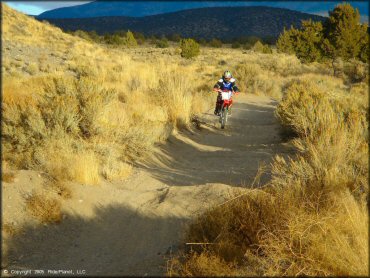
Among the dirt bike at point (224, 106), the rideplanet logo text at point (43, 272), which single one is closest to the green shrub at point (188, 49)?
the dirt bike at point (224, 106)

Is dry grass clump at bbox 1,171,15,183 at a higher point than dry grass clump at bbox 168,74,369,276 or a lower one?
lower

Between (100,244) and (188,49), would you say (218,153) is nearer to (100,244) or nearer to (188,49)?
(100,244)

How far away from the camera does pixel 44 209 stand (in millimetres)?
5254

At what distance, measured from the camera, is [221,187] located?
5.89 meters

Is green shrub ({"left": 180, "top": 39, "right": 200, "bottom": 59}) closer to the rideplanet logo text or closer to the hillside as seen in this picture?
the hillside

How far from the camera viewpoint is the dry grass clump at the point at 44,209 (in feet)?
17.0

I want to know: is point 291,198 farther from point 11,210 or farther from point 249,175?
point 11,210

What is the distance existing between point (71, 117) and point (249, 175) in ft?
11.8

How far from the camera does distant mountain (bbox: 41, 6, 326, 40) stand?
126312 millimetres

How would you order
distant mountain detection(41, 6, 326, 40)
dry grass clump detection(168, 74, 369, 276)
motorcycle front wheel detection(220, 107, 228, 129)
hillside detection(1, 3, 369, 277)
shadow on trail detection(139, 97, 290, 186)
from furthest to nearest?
1. distant mountain detection(41, 6, 326, 40)
2. motorcycle front wheel detection(220, 107, 228, 129)
3. shadow on trail detection(139, 97, 290, 186)
4. hillside detection(1, 3, 369, 277)
5. dry grass clump detection(168, 74, 369, 276)

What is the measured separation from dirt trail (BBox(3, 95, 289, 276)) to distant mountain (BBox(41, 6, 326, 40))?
382 feet

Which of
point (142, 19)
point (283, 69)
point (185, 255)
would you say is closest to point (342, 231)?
point (185, 255)

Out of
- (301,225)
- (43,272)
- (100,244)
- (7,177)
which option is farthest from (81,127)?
(301,225)

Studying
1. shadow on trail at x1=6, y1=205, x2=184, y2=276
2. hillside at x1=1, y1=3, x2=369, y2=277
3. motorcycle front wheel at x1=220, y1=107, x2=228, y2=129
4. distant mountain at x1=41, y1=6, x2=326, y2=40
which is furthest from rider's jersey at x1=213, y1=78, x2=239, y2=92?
distant mountain at x1=41, y1=6, x2=326, y2=40
